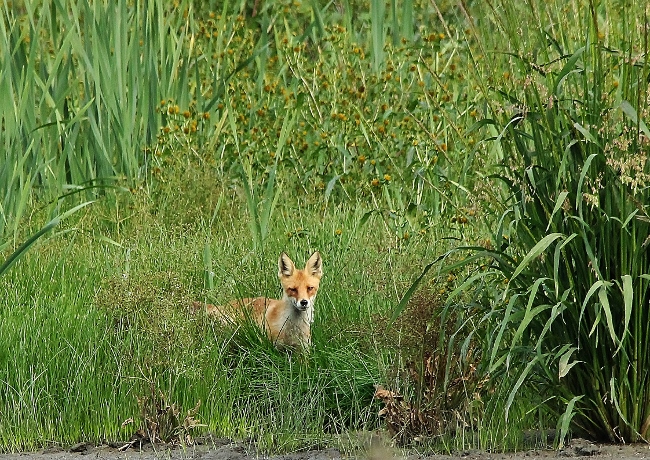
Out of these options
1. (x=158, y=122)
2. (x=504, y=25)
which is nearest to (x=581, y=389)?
(x=504, y=25)

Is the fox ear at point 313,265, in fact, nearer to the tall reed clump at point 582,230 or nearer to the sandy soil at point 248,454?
the sandy soil at point 248,454

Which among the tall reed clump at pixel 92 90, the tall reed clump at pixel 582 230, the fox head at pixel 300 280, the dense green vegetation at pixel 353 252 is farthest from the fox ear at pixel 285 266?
the tall reed clump at pixel 92 90

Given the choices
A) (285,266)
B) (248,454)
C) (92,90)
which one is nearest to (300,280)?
(285,266)

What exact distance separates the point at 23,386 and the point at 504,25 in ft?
8.99

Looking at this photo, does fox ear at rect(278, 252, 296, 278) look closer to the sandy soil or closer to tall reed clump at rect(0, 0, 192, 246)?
the sandy soil

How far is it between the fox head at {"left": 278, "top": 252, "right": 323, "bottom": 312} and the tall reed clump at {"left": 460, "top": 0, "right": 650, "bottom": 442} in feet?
5.21

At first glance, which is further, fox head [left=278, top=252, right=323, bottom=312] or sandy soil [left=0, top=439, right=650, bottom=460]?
fox head [left=278, top=252, right=323, bottom=312]

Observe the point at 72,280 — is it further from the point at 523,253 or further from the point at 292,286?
the point at 523,253

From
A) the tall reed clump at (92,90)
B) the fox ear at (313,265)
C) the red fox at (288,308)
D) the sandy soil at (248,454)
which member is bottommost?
the sandy soil at (248,454)

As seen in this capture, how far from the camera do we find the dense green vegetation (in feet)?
15.3

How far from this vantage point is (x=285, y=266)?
6.37 metres

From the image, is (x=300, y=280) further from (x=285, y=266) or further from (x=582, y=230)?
(x=582, y=230)

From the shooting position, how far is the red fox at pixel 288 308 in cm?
621

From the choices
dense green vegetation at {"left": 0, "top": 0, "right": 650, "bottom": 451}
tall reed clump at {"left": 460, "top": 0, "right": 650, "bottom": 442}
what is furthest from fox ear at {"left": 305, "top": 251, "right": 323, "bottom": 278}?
tall reed clump at {"left": 460, "top": 0, "right": 650, "bottom": 442}
